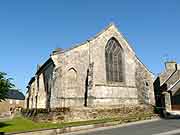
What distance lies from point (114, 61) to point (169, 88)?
17.4 meters

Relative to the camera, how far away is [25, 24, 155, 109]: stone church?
29.0 metres

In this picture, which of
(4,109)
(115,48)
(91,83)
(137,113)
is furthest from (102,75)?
(4,109)

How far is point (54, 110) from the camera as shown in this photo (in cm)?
2239

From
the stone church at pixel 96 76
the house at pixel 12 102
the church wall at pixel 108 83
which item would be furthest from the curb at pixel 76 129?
the house at pixel 12 102

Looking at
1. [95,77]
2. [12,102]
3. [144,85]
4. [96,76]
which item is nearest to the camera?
[95,77]

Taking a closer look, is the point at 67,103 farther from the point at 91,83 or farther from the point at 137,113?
the point at 137,113

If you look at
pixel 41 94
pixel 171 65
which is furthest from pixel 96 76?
pixel 171 65

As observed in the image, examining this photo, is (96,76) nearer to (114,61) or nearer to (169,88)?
(114,61)

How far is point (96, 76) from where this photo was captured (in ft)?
101

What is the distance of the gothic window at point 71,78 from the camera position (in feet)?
96.8

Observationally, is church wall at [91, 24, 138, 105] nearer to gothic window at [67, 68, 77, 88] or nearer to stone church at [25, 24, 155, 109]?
stone church at [25, 24, 155, 109]

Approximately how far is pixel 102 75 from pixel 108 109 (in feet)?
24.4

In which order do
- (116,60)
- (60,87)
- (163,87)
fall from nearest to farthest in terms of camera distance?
(60,87) < (116,60) < (163,87)

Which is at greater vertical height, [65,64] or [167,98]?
[65,64]
